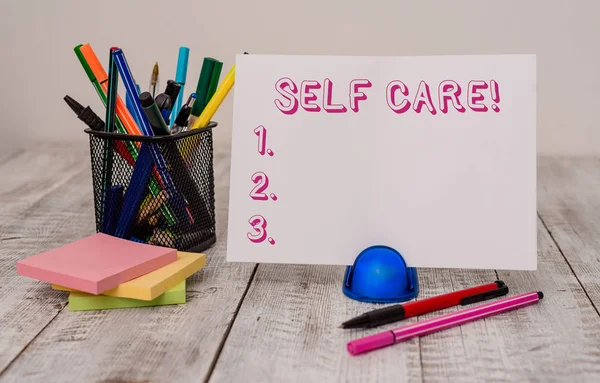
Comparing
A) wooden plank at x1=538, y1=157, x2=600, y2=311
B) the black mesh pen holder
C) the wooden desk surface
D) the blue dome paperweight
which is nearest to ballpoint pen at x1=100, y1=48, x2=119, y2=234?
the black mesh pen holder

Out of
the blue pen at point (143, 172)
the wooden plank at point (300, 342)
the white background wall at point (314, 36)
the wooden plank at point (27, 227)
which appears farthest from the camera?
the white background wall at point (314, 36)

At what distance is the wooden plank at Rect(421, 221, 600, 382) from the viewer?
0.61m

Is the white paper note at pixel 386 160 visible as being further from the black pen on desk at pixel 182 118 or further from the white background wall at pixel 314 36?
the white background wall at pixel 314 36

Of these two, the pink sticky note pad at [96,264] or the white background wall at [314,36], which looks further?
the white background wall at [314,36]

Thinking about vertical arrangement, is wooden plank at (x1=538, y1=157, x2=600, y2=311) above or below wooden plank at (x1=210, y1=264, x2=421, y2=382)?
above

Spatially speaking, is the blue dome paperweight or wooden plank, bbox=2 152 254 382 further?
the blue dome paperweight

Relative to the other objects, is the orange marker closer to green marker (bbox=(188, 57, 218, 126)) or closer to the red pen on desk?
green marker (bbox=(188, 57, 218, 126))

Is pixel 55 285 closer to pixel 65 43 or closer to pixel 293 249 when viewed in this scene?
pixel 293 249

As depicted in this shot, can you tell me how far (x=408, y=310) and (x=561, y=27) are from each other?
1093 millimetres

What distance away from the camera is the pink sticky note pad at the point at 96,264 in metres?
0.71

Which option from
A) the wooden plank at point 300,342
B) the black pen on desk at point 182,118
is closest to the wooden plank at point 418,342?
the wooden plank at point 300,342

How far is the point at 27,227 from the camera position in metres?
1.03

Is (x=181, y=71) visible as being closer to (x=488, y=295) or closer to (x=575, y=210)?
(x=488, y=295)

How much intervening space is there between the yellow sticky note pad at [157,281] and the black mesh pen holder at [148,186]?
98 millimetres
